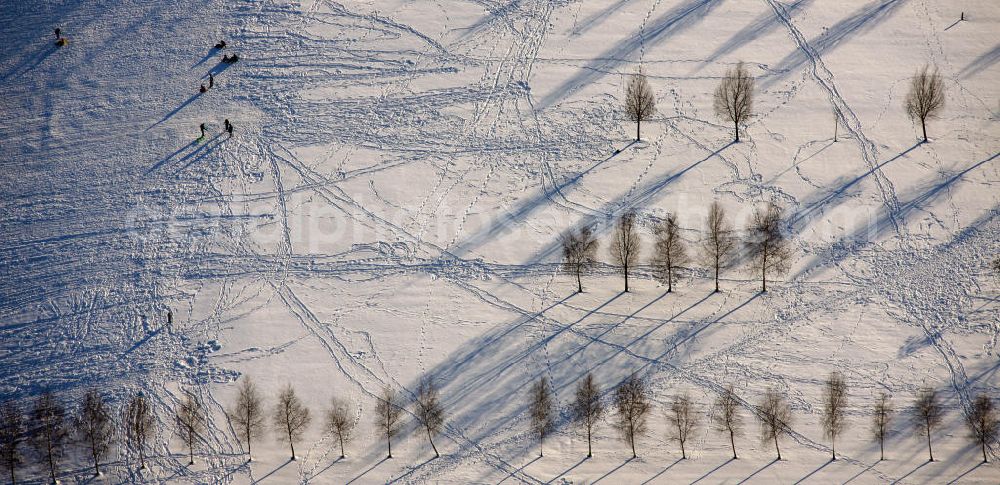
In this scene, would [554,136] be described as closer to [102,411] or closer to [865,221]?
[865,221]

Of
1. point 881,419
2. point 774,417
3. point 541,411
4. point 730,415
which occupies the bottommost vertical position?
point 881,419

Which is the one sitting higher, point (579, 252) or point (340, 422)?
point (579, 252)

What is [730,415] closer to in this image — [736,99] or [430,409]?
[430,409]

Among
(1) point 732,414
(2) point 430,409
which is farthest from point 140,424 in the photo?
(1) point 732,414

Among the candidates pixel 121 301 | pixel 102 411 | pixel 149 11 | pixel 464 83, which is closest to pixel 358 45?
pixel 464 83

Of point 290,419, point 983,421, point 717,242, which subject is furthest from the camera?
point 717,242

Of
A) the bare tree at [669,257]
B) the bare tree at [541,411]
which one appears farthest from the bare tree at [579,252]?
the bare tree at [541,411]

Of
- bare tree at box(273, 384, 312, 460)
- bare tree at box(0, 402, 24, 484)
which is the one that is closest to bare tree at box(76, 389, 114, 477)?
bare tree at box(0, 402, 24, 484)

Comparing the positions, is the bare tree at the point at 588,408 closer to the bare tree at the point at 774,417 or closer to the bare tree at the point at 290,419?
the bare tree at the point at 774,417
